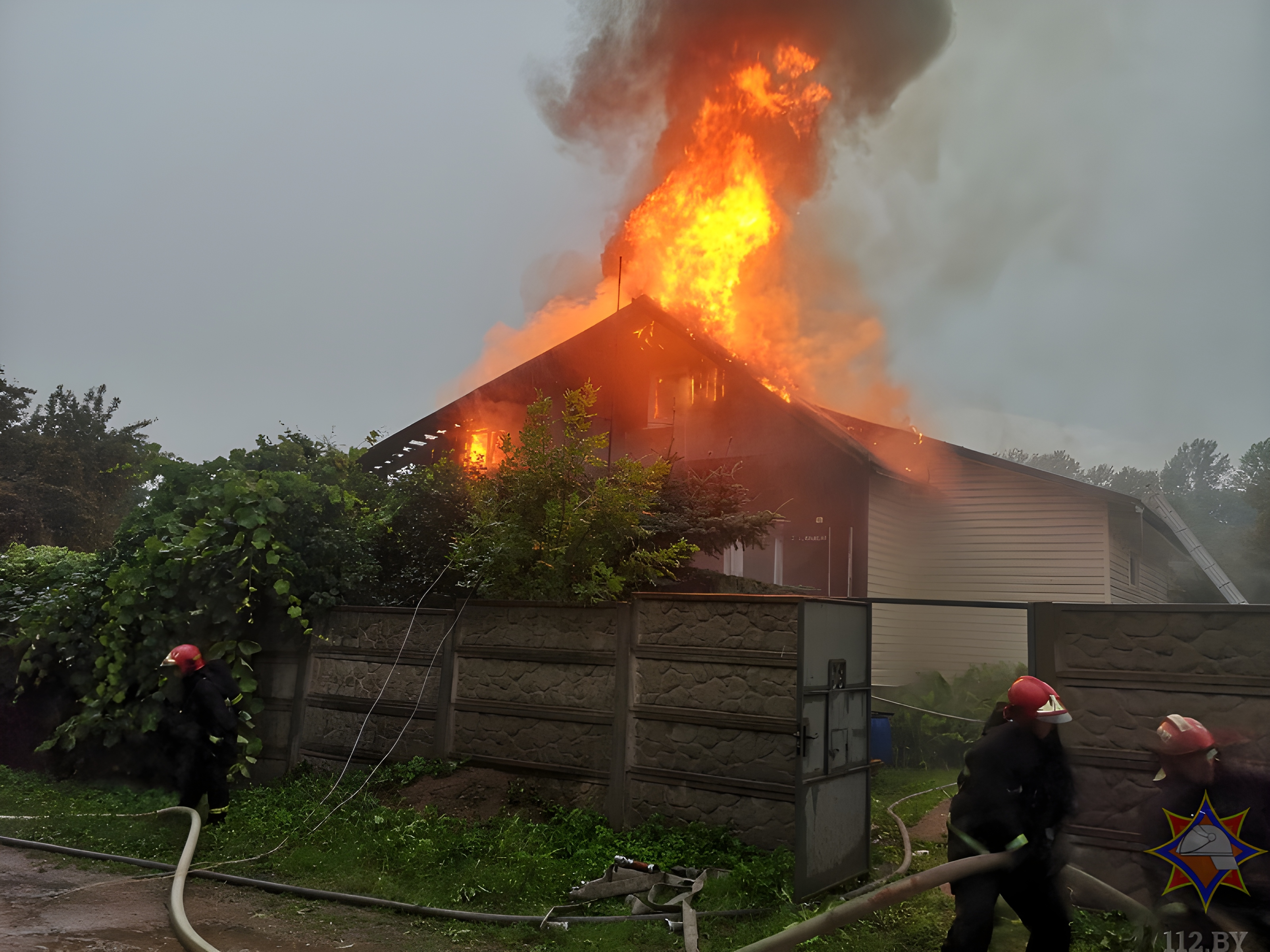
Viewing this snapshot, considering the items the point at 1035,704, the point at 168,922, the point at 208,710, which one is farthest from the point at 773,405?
the point at 168,922

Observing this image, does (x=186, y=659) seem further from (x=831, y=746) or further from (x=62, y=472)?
(x=62, y=472)

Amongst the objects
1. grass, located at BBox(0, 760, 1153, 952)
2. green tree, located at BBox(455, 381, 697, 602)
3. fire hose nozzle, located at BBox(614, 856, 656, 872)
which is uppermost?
green tree, located at BBox(455, 381, 697, 602)

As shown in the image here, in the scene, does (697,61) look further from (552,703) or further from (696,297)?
(552,703)

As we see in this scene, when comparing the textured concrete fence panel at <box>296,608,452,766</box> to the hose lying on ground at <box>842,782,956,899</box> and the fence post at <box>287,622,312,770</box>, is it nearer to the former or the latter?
the fence post at <box>287,622,312,770</box>

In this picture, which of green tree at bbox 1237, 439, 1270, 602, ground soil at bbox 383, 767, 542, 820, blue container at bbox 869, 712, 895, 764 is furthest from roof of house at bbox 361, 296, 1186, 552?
green tree at bbox 1237, 439, 1270, 602

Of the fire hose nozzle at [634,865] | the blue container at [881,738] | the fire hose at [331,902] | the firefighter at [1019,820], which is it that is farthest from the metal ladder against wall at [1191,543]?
the fire hose at [331,902]

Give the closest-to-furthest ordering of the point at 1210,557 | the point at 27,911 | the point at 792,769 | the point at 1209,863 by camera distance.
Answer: the point at 1209,863, the point at 27,911, the point at 792,769, the point at 1210,557

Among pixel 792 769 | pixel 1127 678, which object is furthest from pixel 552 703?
pixel 1127 678

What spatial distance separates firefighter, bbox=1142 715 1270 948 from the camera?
443 centimetres

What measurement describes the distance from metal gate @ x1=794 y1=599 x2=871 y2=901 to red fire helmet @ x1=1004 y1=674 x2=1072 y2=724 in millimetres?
1912

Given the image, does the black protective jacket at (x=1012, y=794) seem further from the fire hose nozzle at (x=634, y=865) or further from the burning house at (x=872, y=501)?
the burning house at (x=872, y=501)

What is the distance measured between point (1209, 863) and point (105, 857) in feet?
27.1

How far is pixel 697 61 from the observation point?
16.5 m

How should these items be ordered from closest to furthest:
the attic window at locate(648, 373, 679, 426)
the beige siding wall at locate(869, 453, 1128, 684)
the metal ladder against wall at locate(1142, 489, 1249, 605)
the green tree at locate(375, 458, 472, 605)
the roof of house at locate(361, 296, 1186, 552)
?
the green tree at locate(375, 458, 472, 605) → the roof of house at locate(361, 296, 1186, 552) → the beige siding wall at locate(869, 453, 1128, 684) → the metal ladder against wall at locate(1142, 489, 1249, 605) → the attic window at locate(648, 373, 679, 426)
